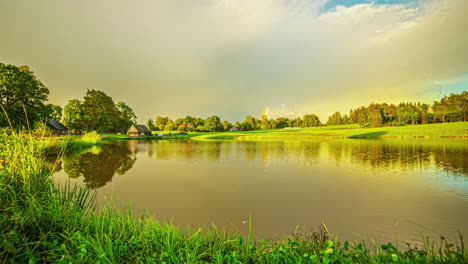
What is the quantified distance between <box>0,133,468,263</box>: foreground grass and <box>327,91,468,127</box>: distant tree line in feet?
293

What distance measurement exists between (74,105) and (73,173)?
2569 inches

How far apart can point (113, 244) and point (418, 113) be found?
10223cm

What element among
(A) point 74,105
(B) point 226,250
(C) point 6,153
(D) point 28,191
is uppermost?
(A) point 74,105

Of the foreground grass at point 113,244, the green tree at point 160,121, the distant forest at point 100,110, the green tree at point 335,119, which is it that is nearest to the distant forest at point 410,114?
the distant forest at point 100,110

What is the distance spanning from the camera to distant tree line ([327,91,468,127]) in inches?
2621

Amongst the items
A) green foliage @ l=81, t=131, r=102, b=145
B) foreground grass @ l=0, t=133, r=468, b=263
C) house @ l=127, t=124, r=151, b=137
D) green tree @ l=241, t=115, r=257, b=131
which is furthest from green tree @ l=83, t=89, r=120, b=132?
green tree @ l=241, t=115, r=257, b=131

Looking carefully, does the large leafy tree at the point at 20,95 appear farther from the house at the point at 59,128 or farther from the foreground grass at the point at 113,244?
the house at the point at 59,128

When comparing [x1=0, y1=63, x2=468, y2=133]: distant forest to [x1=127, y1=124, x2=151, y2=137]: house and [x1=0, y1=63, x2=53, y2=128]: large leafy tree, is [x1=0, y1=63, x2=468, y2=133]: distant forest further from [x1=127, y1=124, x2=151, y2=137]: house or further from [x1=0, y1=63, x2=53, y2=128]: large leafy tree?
[x1=127, y1=124, x2=151, y2=137]: house

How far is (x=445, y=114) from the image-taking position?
67.3 meters

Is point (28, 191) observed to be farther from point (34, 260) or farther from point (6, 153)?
point (34, 260)

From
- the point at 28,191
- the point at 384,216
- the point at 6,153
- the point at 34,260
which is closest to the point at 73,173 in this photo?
the point at 6,153

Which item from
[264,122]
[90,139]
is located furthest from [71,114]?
[264,122]

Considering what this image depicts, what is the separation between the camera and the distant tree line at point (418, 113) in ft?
218

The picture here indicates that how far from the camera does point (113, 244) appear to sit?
3197 millimetres
